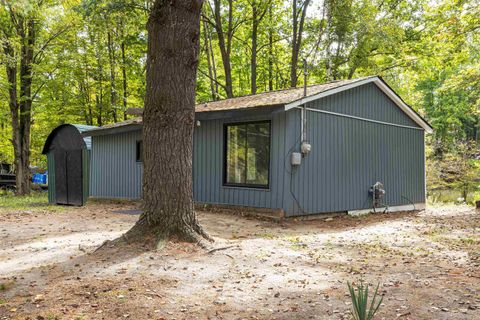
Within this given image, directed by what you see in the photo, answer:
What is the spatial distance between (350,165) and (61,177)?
8.70 meters

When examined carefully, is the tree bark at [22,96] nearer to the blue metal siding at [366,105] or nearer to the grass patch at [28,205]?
the grass patch at [28,205]

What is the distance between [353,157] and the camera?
10.1m

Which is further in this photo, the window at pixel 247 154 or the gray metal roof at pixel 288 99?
the window at pixel 247 154

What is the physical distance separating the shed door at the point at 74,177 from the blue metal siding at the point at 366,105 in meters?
7.33

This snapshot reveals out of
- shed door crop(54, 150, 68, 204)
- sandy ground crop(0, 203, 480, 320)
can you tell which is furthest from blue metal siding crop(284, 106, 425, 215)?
shed door crop(54, 150, 68, 204)

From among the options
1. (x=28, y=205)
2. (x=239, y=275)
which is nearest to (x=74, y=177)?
(x=28, y=205)

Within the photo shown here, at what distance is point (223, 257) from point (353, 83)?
21.3 feet

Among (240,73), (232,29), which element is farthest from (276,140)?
(240,73)

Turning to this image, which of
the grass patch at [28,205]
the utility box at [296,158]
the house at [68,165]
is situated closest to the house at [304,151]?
the utility box at [296,158]

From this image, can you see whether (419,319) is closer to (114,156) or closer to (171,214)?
(171,214)

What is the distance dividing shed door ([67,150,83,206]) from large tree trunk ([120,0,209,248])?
310 inches

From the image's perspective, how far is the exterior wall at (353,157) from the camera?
346 inches

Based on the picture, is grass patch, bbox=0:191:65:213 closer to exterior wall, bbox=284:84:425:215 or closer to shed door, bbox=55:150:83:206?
shed door, bbox=55:150:83:206

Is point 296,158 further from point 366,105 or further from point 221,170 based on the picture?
point 366,105
